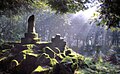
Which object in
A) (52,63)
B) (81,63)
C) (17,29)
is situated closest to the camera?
(52,63)

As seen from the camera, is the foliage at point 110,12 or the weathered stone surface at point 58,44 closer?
the foliage at point 110,12

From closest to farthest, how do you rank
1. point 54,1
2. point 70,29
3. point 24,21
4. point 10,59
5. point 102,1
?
point 102,1 → point 54,1 → point 10,59 → point 24,21 → point 70,29

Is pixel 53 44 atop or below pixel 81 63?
atop

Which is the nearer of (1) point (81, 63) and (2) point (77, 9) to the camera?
(2) point (77, 9)

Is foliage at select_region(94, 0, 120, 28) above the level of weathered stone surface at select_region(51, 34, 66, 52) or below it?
above

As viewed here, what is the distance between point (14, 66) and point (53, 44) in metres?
5.15

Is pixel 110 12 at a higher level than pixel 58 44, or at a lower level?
higher

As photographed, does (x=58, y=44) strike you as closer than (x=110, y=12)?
No

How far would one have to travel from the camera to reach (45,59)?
40.3ft

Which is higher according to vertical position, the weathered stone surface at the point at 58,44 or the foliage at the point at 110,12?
the foliage at the point at 110,12

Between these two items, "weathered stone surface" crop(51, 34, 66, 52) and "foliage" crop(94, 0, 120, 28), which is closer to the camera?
"foliage" crop(94, 0, 120, 28)

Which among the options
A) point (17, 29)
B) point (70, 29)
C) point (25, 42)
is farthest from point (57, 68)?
point (70, 29)

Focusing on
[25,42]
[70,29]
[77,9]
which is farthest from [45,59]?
[70,29]

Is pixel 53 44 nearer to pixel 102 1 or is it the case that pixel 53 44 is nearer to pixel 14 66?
pixel 14 66
